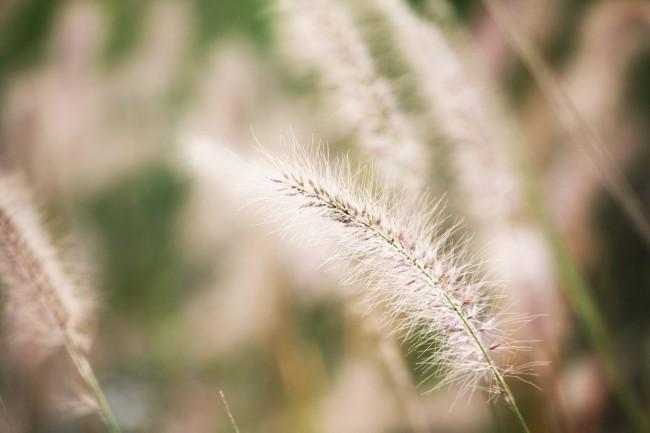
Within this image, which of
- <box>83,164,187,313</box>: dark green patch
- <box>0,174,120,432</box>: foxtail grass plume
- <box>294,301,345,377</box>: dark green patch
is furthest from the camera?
<box>83,164,187,313</box>: dark green patch

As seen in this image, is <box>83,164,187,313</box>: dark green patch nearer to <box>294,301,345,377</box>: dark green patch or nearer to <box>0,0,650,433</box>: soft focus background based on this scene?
<box>0,0,650,433</box>: soft focus background

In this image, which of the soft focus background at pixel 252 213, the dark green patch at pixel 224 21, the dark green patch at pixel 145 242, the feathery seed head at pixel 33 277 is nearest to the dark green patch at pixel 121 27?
the soft focus background at pixel 252 213

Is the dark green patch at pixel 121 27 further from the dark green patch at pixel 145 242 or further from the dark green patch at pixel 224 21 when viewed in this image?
the dark green patch at pixel 145 242

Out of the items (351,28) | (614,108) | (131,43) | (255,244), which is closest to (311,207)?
(351,28)

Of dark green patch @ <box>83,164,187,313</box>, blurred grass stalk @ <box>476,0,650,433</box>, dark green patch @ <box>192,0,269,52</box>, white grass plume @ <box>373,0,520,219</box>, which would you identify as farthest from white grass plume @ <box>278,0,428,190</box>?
dark green patch @ <box>83,164,187,313</box>

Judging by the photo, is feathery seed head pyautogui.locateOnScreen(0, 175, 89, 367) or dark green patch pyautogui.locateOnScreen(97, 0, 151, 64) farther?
dark green patch pyautogui.locateOnScreen(97, 0, 151, 64)

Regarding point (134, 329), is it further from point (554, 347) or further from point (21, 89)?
point (554, 347)

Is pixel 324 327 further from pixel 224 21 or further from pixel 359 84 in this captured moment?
pixel 224 21
